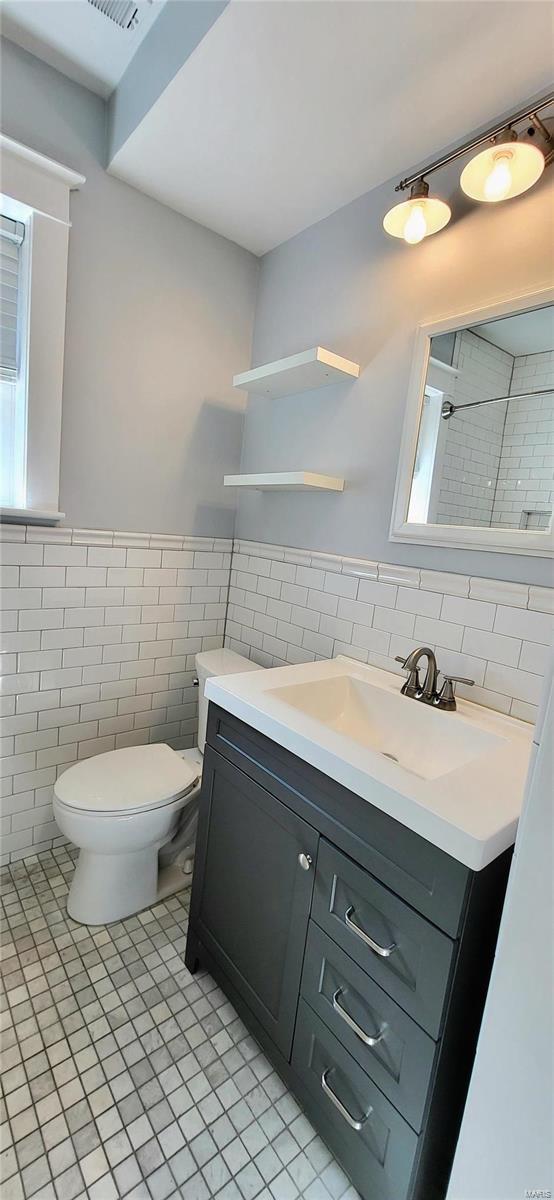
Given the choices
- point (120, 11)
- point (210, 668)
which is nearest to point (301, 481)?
point (210, 668)

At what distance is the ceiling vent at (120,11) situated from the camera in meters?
1.26

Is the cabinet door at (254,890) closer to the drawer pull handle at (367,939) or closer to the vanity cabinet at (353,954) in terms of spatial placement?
the vanity cabinet at (353,954)

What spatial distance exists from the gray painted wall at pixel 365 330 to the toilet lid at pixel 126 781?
91cm

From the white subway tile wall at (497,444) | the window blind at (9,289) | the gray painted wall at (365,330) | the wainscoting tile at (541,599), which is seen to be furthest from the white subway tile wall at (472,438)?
the window blind at (9,289)

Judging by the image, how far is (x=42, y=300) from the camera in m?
1.52

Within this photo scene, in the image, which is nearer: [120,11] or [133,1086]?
[133,1086]

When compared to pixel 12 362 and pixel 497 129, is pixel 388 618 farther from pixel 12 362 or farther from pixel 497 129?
pixel 12 362

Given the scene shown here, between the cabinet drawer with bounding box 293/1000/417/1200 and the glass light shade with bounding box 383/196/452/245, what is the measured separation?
1829mm

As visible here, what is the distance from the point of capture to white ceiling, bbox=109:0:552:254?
1.01 meters

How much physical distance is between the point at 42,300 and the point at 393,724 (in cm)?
167

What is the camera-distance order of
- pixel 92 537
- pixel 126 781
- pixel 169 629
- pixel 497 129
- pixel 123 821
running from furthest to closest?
1. pixel 169 629
2. pixel 92 537
3. pixel 126 781
4. pixel 123 821
5. pixel 497 129

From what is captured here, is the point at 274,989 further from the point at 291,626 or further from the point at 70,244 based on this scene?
the point at 70,244

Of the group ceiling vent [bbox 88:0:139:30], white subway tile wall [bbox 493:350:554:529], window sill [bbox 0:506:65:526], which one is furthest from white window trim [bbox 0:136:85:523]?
white subway tile wall [bbox 493:350:554:529]

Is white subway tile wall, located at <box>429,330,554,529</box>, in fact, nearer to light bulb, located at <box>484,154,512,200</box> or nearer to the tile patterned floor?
light bulb, located at <box>484,154,512,200</box>
